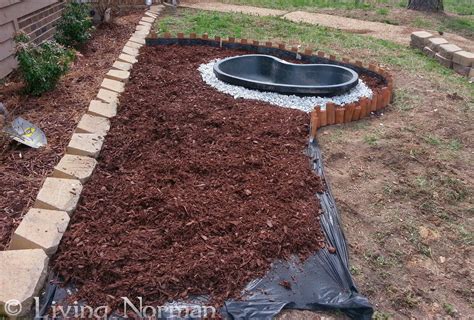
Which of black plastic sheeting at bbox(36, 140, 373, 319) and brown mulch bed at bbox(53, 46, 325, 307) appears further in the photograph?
brown mulch bed at bbox(53, 46, 325, 307)

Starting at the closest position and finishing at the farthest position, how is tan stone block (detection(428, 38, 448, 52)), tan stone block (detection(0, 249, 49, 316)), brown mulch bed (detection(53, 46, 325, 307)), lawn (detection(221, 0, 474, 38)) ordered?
tan stone block (detection(0, 249, 49, 316)) → brown mulch bed (detection(53, 46, 325, 307)) → tan stone block (detection(428, 38, 448, 52)) → lawn (detection(221, 0, 474, 38))

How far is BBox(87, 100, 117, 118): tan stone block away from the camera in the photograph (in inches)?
141

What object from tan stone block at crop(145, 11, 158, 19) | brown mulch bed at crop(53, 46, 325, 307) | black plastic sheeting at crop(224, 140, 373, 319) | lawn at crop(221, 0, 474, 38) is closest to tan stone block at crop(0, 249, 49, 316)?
brown mulch bed at crop(53, 46, 325, 307)

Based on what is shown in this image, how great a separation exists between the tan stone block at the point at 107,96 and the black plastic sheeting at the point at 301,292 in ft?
7.05

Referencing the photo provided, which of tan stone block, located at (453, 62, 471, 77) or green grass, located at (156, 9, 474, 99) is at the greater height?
green grass, located at (156, 9, 474, 99)

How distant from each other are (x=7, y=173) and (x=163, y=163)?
3.44ft

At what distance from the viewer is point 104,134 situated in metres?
3.32

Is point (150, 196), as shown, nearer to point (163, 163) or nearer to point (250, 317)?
point (163, 163)

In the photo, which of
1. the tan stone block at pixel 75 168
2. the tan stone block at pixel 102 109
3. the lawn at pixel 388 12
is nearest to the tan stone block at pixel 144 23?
the tan stone block at pixel 102 109

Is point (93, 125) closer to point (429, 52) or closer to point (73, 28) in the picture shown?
point (73, 28)

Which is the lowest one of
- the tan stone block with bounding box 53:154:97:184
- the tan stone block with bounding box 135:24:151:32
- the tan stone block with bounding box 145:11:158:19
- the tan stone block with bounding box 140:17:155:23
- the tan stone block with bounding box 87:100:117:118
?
the tan stone block with bounding box 53:154:97:184

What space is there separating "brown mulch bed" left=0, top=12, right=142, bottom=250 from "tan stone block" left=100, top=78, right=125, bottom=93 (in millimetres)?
78

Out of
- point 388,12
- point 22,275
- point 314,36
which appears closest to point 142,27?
point 314,36

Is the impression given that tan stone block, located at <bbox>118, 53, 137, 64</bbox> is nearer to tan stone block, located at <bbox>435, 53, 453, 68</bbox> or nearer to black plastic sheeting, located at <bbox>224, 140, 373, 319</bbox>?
black plastic sheeting, located at <bbox>224, 140, 373, 319</bbox>
